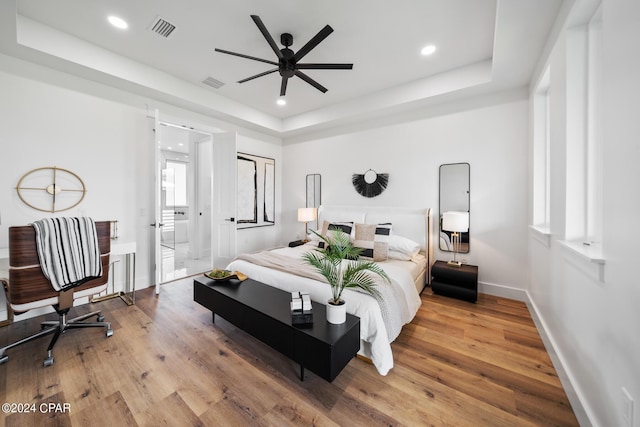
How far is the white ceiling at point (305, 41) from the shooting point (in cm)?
216

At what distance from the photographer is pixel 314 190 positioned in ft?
16.3

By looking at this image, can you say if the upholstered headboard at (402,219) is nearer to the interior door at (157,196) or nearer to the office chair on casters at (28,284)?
the interior door at (157,196)

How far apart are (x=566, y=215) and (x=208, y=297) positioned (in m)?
3.10

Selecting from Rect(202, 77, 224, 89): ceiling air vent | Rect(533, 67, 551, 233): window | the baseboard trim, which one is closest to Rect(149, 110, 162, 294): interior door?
Rect(202, 77, 224, 89): ceiling air vent

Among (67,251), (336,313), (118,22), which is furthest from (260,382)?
(118,22)

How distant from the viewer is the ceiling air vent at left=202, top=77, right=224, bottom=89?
136 inches

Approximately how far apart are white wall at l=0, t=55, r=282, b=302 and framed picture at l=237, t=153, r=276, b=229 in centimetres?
110

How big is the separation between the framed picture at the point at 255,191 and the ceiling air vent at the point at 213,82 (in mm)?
1254

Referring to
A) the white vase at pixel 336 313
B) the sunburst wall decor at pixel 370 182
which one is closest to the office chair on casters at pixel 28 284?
the white vase at pixel 336 313

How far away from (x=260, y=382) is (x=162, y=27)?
3411 millimetres

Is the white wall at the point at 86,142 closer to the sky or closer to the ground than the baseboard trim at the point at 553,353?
closer to the sky

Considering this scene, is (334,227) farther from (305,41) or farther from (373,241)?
(305,41)

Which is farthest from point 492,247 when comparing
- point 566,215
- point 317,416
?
point 317,416

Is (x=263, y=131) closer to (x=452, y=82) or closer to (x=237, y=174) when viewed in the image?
(x=237, y=174)
